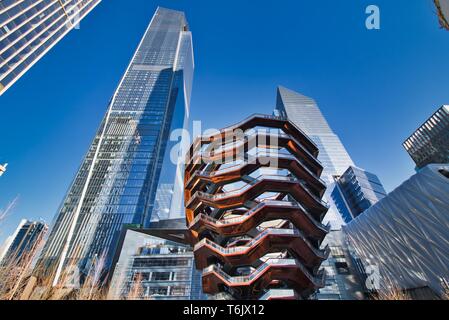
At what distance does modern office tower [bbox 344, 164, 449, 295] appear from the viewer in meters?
26.5

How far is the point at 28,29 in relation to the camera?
36.5 m

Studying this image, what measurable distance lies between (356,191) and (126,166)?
10060 centimetres

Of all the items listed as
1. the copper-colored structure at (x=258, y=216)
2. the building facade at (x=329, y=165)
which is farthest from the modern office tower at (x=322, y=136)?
the copper-colored structure at (x=258, y=216)

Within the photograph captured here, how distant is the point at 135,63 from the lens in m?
131

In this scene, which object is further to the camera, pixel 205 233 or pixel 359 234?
pixel 359 234

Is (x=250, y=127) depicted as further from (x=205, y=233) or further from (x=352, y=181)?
(x=352, y=181)

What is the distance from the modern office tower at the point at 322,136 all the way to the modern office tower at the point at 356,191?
4.45 meters

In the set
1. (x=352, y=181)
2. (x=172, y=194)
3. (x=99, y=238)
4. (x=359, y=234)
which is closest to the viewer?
(x=359, y=234)

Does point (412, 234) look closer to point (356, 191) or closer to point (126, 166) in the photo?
point (356, 191)

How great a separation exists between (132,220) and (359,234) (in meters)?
69.4

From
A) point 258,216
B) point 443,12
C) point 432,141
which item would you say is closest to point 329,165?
point 432,141

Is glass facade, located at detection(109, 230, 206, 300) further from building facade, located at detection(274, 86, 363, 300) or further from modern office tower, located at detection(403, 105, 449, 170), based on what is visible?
modern office tower, located at detection(403, 105, 449, 170)

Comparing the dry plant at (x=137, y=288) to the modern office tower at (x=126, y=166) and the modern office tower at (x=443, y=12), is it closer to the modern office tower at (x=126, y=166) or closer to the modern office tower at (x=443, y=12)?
the modern office tower at (x=126, y=166)
